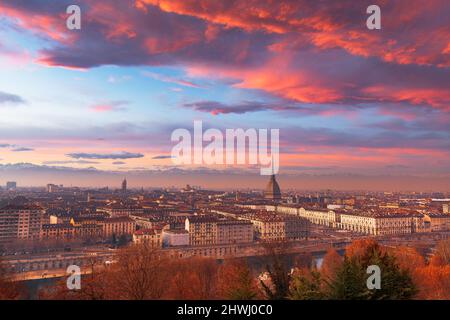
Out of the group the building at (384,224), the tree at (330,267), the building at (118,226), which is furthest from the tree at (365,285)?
the building at (384,224)

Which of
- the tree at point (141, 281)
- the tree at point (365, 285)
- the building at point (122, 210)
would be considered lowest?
the building at point (122, 210)

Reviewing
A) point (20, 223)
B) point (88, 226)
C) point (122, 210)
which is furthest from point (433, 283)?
point (122, 210)

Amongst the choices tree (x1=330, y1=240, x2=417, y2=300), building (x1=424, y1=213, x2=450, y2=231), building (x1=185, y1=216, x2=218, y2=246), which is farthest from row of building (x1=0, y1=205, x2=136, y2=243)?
building (x1=424, y1=213, x2=450, y2=231)

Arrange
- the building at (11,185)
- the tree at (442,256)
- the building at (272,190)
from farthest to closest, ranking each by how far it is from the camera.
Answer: the building at (272,190) → the building at (11,185) → the tree at (442,256)

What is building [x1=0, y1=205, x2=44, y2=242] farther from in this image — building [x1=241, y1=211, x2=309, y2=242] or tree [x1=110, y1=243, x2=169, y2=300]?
tree [x1=110, y1=243, x2=169, y2=300]

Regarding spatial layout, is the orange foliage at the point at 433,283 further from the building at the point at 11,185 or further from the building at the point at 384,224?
the building at the point at 11,185

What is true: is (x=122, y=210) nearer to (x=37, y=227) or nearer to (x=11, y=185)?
(x=37, y=227)
